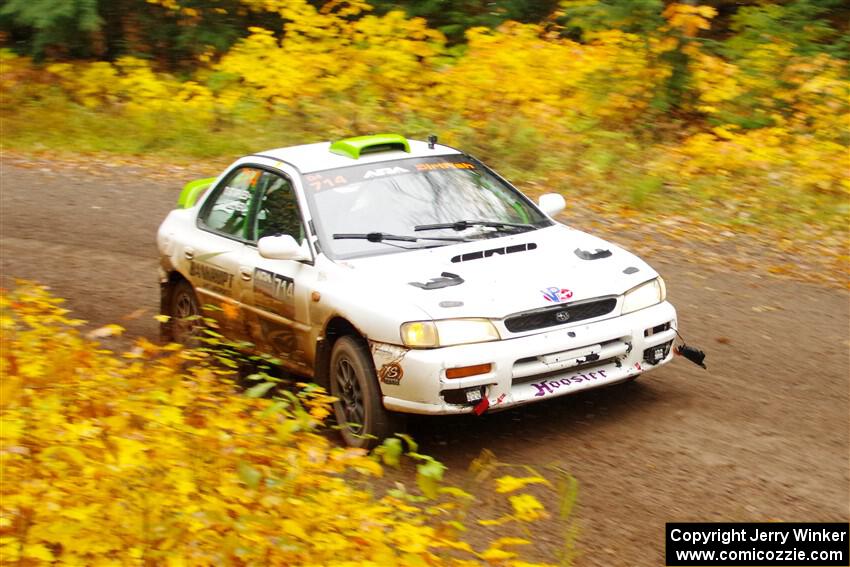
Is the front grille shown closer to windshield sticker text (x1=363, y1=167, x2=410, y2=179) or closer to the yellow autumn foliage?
the yellow autumn foliage

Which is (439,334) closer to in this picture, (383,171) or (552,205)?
(383,171)

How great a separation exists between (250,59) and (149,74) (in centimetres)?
207

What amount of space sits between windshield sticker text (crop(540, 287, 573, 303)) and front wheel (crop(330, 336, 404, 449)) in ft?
3.64

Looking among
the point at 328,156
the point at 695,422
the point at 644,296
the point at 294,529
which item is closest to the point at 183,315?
the point at 328,156

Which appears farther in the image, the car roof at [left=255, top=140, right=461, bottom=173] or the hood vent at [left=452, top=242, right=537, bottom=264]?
the car roof at [left=255, top=140, right=461, bottom=173]

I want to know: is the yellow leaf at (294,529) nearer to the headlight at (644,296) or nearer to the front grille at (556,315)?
the front grille at (556,315)

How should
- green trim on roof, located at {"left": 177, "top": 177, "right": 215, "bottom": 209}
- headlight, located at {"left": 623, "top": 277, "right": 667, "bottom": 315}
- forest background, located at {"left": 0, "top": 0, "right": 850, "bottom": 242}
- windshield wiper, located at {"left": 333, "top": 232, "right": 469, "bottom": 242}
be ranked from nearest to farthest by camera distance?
headlight, located at {"left": 623, "top": 277, "right": 667, "bottom": 315}, windshield wiper, located at {"left": 333, "top": 232, "right": 469, "bottom": 242}, green trim on roof, located at {"left": 177, "top": 177, "right": 215, "bottom": 209}, forest background, located at {"left": 0, "top": 0, "right": 850, "bottom": 242}

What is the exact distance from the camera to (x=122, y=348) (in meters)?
9.05

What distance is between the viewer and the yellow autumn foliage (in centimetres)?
432

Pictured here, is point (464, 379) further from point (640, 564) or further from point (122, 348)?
point (122, 348)

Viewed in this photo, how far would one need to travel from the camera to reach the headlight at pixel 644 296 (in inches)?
270

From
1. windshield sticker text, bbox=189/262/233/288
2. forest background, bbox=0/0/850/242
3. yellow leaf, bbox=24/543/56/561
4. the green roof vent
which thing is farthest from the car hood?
forest background, bbox=0/0/850/242

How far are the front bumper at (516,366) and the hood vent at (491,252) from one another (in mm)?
819

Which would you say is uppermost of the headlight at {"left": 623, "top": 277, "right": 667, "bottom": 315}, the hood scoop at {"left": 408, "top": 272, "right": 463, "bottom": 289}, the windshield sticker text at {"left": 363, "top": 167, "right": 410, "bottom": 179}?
the windshield sticker text at {"left": 363, "top": 167, "right": 410, "bottom": 179}
